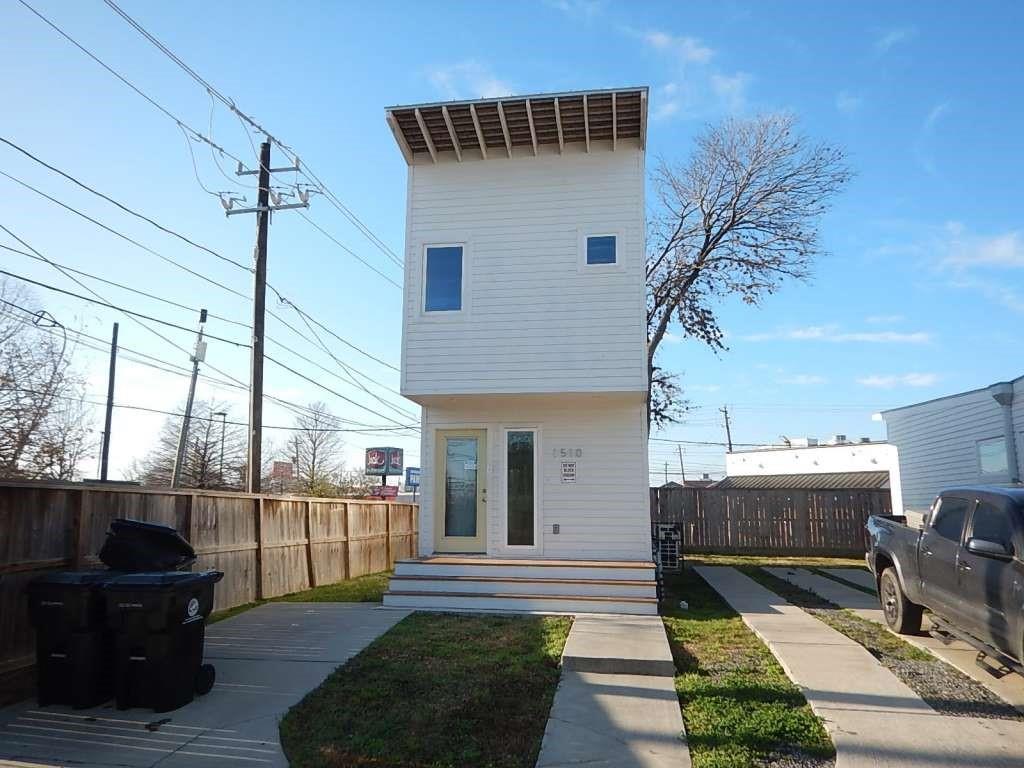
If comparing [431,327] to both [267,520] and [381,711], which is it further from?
[381,711]

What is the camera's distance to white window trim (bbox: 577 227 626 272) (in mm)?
10484

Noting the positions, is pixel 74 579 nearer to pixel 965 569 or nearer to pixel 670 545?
pixel 965 569

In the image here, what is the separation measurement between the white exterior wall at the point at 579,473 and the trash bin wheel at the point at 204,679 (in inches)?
210

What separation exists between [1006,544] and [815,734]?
2.19m

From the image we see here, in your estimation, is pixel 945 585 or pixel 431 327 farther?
pixel 431 327

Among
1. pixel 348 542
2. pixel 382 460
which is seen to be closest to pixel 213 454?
pixel 382 460

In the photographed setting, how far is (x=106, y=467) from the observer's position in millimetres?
24141

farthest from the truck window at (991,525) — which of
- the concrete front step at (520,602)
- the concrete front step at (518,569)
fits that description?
the concrete front step at (518,569)

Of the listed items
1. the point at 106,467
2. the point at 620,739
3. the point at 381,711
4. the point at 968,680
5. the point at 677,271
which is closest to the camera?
the point at 620,739

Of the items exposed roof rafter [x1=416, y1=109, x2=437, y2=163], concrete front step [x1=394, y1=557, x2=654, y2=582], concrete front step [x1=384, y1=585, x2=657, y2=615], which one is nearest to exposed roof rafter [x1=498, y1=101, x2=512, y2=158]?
exposed roof rafter [x1=416, y1=109, x2=437, y2=163]

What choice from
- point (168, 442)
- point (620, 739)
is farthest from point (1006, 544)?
point (168, 442)

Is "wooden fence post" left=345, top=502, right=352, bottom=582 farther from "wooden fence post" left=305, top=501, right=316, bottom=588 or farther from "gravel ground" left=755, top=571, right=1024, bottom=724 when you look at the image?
"gravel ground" left=755, top=571, right=1024, bottom=724

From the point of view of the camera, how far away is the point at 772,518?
18.2 m

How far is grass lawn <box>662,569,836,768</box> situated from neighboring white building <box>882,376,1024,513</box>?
31.9 feet
